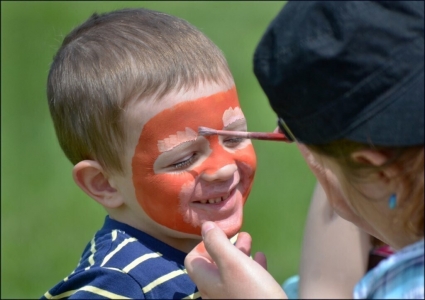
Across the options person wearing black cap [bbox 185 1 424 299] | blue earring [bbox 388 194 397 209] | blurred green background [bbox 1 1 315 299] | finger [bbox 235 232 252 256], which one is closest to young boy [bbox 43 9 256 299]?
finger [bbox 235 232 252 256]

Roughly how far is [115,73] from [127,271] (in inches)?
20.9

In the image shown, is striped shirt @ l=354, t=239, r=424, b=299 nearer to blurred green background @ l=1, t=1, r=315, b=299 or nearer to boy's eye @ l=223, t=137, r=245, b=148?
boy's eye @ l=223, t=137, r=245, b=148

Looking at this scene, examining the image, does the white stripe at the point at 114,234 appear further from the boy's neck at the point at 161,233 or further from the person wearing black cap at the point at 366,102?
the person wearing black cap at the point at 366,102

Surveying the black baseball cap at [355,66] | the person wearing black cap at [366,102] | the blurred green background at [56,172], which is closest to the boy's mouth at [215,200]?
the person wearing black cap at [366,102]

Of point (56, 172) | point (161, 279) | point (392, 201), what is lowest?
point (56, 172)

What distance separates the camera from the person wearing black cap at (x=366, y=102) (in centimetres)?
141

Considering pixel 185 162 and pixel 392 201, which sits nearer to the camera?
pixel 392 201

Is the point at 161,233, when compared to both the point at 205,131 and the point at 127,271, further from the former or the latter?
the point at 205,131

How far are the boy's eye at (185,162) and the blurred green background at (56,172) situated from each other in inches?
66.4

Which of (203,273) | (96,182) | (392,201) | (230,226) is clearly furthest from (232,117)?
(392,201)

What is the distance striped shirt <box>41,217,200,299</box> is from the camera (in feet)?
6.71

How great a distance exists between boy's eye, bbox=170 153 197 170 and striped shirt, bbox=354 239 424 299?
0.80 meters

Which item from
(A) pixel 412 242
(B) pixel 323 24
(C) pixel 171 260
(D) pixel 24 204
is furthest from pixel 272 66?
(D) pixel 24 204

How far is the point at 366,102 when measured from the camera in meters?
1.44
